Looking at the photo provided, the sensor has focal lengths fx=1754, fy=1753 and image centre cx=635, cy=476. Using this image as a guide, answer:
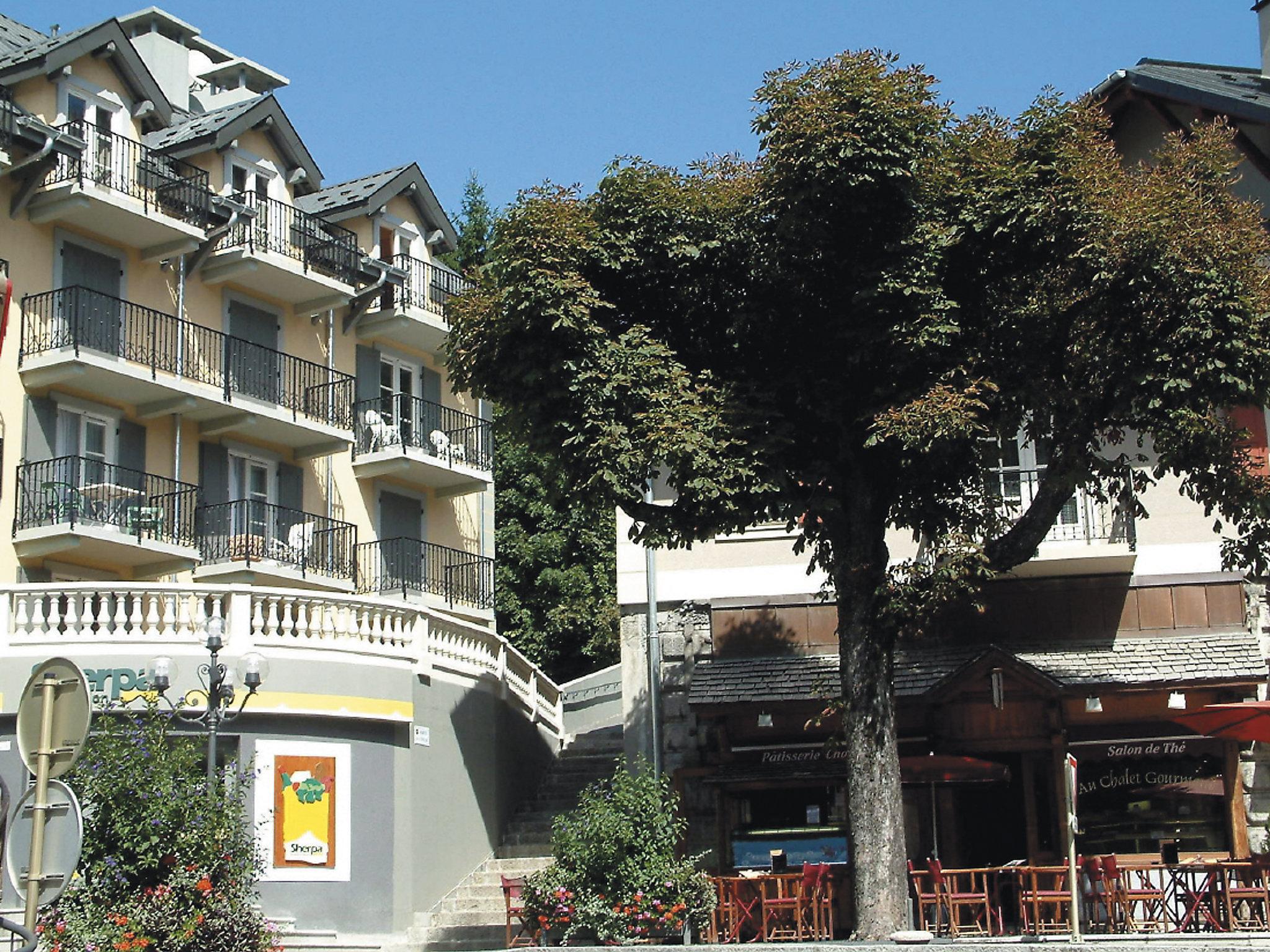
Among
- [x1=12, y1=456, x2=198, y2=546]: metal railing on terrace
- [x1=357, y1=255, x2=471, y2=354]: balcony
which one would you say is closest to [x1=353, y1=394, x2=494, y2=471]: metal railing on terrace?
[x1=357, y1=255, x2=471, y2=354]: balcony

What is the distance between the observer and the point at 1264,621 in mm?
24406

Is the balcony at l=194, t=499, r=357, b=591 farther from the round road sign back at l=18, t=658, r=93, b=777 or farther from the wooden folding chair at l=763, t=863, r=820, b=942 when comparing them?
the round road sign back at l=18, t=658, r=93, b=777

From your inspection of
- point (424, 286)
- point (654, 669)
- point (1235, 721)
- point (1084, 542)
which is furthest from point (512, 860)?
point (424, 286)

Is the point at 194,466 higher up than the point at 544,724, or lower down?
higher up

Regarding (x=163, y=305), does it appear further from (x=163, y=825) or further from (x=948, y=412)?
(x=948, y=412)

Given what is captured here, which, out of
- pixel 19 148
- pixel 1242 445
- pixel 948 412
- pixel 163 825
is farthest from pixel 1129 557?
pixel 19 148

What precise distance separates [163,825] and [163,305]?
15.0 m

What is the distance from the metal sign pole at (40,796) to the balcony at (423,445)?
80.5 ft

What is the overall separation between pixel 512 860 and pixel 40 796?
16.5 m

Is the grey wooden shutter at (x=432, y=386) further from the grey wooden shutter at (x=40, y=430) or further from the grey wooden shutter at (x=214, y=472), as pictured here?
the grey wooden shutter at (x=40, y=430)

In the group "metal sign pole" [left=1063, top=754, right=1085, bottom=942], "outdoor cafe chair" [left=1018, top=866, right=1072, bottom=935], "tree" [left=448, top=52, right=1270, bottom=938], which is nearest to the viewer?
"metal sign pole" [left=1063, top=754, right=1085, bottom=942]

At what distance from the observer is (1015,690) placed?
23.9m

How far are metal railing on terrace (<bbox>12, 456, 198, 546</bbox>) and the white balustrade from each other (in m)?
3.95

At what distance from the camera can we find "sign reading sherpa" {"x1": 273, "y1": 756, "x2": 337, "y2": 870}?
22.8 meters
